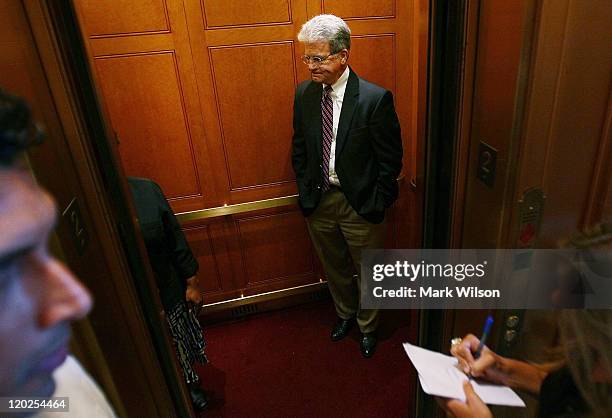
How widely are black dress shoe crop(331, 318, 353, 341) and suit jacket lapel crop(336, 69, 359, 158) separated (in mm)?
980

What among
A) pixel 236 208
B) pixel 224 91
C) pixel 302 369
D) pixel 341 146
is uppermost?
pixel 224 91

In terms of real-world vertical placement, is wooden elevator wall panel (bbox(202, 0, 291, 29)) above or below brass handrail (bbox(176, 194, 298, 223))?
above

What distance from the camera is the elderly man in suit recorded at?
1.79 meters

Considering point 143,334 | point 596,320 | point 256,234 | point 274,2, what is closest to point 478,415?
point 596,320

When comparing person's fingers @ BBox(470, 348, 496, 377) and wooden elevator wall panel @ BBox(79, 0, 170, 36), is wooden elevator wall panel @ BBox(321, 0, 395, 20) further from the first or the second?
person's fingers @ BBox(470, 348, 496, 377)

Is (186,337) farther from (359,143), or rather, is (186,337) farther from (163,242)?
(359,143)

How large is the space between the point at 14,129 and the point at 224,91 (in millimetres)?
1776

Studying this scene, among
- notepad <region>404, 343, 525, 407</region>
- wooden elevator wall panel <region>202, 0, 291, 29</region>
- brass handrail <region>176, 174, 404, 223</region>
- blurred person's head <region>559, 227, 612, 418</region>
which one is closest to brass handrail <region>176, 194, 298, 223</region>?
brass handrail <region>176, 174, 404, 223</region>

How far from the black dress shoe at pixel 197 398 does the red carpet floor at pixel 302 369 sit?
38 millimetres

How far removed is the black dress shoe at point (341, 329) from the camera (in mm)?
2275

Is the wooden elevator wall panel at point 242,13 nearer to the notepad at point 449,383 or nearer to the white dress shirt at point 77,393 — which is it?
the notepad at point 449,383

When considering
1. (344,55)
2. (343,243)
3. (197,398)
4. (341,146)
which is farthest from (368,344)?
(344,55)

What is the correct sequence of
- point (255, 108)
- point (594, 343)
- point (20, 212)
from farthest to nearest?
point (255, 108)
point (594, 343)
point (20, 212)

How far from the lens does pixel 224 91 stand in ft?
6.41
